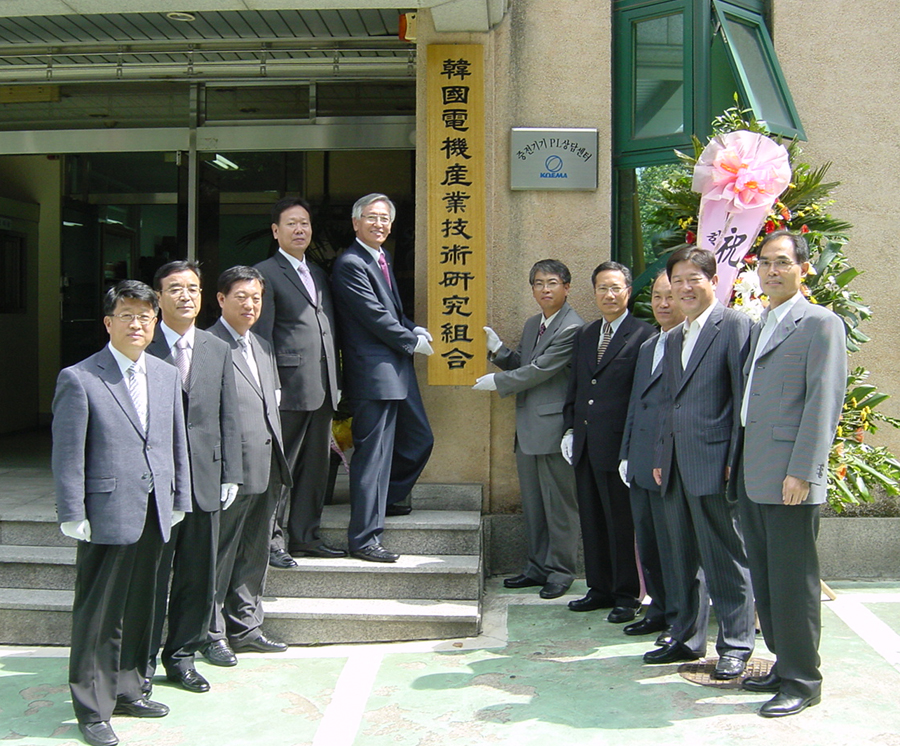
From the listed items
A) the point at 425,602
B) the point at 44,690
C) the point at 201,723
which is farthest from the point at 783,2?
the point at 44,690

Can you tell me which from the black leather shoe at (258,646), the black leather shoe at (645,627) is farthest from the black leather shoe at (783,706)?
the black leather shoe at (258,646)

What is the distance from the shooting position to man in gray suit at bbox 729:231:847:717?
141 inches

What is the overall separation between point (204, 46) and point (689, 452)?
517 centimetres

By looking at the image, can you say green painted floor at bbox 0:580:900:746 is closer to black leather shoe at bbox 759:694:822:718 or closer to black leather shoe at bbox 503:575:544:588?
black leather shoe at bbox 759:694:822:718

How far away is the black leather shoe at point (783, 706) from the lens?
3678mm

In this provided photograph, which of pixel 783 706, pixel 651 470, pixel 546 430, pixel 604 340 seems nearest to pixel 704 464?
pixel 651 470

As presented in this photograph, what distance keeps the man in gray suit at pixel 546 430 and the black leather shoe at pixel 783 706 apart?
172 cm

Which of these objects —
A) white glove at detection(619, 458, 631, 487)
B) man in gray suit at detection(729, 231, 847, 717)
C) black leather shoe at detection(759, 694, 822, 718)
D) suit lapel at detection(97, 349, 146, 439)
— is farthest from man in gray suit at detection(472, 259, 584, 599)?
suit lapel at detection(97, 349, 146, 439)

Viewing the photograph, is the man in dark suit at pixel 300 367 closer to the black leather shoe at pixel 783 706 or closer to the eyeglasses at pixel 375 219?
the eyeglasses at pixel 375 219

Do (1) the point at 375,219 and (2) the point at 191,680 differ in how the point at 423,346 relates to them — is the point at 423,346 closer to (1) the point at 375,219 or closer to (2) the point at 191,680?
(1) the point at 375,219

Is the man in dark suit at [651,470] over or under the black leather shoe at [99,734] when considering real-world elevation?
over

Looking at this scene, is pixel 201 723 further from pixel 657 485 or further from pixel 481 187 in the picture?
pixel 481 187

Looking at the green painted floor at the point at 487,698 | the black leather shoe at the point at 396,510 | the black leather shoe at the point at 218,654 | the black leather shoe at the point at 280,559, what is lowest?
the green painted floor at the point at 487,698

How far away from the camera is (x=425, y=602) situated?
4.85 m
